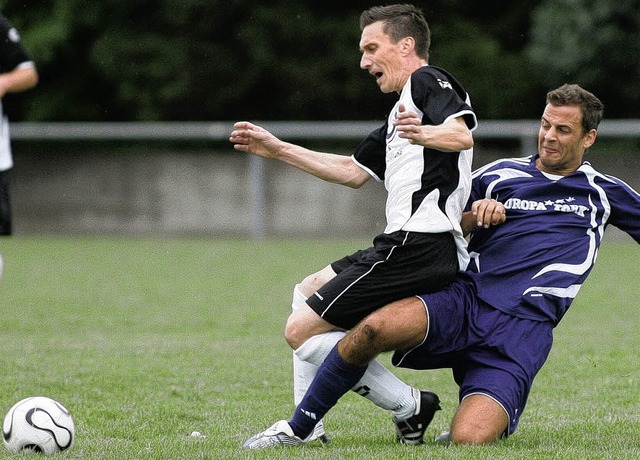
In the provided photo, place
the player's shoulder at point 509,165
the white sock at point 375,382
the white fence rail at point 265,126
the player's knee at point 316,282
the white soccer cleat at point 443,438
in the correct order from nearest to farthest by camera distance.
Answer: the white sock at point 375,382 < the white soccer cleat at point 443,438 < the player's knee at point 316,282 < the player's shoulder at point 509,165 < the white fence rail at point 265,126

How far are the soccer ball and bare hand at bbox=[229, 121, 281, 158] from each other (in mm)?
1464

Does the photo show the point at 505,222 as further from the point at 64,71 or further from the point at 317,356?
the point at 64,71

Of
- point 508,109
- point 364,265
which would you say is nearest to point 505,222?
point 364,265

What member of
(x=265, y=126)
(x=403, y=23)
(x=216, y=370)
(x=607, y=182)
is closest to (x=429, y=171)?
(x=403, y=23)

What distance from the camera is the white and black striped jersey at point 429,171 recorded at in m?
4.71

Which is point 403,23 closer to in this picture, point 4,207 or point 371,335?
point 371,335

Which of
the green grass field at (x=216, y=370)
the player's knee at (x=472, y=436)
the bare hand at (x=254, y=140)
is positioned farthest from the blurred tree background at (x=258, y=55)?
the player's knee at (x=472, y=436)

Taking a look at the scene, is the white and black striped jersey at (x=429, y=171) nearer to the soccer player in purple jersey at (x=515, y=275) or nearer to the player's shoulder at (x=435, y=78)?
the player's shoulder at (x=435, y=78)

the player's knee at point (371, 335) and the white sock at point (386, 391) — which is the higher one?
the player's knee at point (371, 335)

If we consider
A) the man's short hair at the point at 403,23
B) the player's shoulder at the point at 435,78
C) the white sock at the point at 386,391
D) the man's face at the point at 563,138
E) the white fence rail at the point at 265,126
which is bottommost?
the white fence rail at the point at 265,126

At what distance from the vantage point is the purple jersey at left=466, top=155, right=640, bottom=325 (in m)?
5.22

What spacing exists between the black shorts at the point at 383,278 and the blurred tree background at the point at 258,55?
63.9ft

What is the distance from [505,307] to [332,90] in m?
20.2

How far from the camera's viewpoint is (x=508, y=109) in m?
24.5
